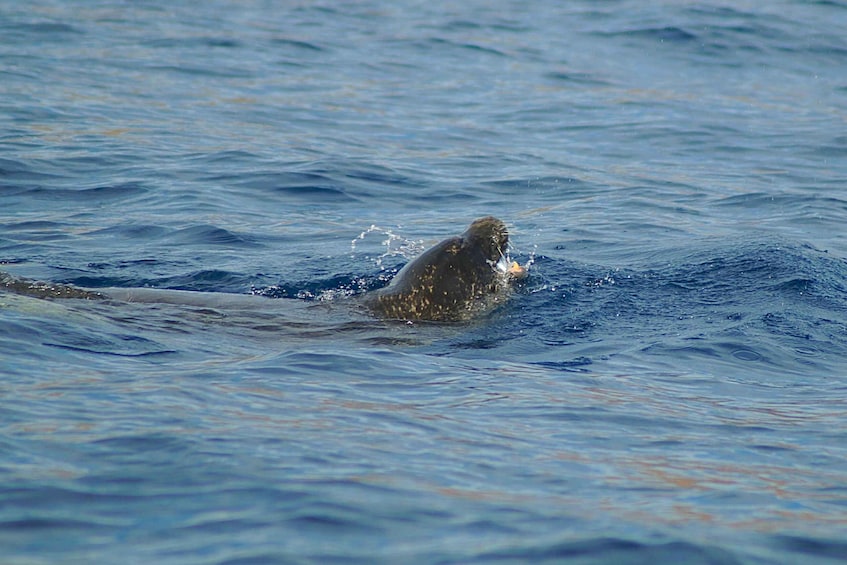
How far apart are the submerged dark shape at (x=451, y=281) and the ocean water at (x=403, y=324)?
16 centimetres

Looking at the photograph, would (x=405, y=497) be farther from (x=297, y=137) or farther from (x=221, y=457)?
(x=297, y=137)

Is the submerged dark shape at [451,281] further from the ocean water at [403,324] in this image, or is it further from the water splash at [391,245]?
the water splash at [391,245]

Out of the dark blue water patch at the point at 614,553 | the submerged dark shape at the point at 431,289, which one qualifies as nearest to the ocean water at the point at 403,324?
the dark blue water patch at the point at 614,553

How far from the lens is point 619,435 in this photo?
5852 mm

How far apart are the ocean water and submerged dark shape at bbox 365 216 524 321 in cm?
16

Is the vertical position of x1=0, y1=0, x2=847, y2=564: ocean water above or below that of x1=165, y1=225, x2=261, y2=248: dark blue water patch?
above

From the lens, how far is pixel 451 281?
7984 mm

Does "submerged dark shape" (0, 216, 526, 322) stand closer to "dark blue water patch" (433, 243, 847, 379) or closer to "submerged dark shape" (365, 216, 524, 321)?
"submerged dark shape" (365, 216, 524, 321)

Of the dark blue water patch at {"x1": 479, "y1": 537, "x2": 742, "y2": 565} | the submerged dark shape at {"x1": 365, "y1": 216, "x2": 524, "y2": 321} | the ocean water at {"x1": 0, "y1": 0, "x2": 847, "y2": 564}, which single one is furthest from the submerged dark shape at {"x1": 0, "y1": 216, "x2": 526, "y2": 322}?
the dark blue water patch at {"x1": 479, "y1": 537, "x2": 742, "y2": 565}

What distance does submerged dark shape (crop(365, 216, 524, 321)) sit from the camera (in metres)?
7.88

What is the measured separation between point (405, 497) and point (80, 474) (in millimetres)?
1234

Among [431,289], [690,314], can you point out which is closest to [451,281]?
[431,289]

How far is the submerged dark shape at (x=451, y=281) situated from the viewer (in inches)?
310

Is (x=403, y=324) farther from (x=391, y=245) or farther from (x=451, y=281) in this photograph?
(x=391, y=245)
